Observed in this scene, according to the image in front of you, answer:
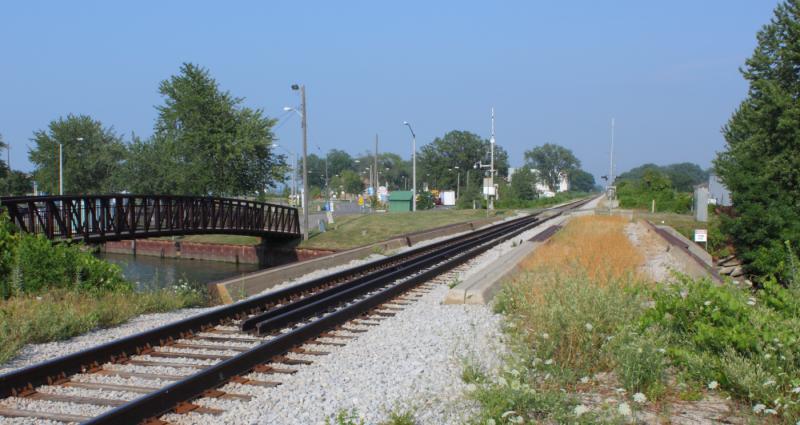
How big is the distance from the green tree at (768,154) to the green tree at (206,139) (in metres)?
28.5

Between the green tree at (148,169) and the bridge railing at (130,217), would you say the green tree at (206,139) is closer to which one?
the green tree at (148,169)

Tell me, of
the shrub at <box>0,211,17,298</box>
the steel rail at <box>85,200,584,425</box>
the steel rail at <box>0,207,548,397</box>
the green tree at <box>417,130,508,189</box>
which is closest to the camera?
the steel rail at <box>85,200,584,425</box>

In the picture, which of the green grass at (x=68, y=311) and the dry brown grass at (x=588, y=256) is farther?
the dry brown grass at (x=588, y=256)

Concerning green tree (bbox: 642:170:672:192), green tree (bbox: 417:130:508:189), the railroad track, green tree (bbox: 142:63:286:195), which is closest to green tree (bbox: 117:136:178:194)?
green tree (bbox: 142:63:286:195)

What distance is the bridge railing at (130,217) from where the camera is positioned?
68.6ft

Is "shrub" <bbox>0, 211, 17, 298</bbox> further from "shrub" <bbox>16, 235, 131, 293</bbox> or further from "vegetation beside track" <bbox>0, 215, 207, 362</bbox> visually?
"shrub" <bbox>16, 235, 131, 293</bbox>

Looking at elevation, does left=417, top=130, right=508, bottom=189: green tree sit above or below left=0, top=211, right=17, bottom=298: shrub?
above

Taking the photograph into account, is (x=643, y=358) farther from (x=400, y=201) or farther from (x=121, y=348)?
(x=400, y=201)

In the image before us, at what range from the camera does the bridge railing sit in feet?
68.6

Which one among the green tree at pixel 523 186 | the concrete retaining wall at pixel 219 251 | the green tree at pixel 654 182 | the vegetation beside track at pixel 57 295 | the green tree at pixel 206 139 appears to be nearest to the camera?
the vegetation beside track at pixel 57 295

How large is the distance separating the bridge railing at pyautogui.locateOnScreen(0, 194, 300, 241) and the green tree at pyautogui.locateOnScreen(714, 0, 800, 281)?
20274mm

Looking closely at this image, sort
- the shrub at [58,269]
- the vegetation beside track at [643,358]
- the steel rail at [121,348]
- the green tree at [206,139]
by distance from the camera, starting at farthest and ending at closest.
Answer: the green tree at [206,139]
the shrub at [58,269]
the steel rail at [121,348]
the vegetation beside track at [643,358]

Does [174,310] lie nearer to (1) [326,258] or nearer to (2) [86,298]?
(2) [86,298]

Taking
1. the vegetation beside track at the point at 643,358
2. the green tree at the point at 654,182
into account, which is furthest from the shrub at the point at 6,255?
the green tree at the point at 654,182
